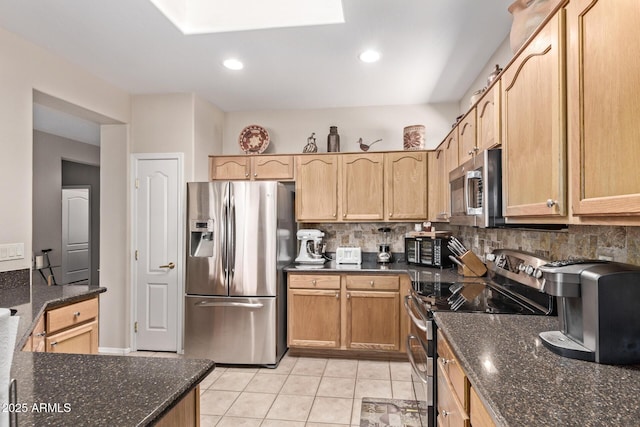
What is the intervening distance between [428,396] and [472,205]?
3.40 feet

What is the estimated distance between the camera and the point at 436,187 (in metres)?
3.61

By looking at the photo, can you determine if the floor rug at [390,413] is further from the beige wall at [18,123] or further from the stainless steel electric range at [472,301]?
the beige wall at [18,123]

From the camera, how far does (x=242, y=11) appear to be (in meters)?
2.43

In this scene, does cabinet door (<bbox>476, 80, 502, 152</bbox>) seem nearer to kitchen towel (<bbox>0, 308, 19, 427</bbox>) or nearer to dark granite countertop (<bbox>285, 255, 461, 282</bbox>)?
dark granite countertop (<bbox>285, 255, 461, 282</bbox>)

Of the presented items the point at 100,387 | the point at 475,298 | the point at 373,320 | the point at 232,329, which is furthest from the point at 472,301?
the point at 232,329

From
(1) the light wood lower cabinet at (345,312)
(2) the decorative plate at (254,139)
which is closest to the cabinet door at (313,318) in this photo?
(1) the light wood lower cabinet at (345,312)

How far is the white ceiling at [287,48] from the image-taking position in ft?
7.25

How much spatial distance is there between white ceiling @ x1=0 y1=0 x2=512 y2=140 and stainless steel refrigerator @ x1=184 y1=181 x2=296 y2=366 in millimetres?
982

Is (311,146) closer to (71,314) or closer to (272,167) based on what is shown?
(272,167)

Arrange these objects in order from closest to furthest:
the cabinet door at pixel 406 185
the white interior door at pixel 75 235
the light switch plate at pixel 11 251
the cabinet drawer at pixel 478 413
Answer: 1. the cabinet drawer at pixel 478 413
2. the light switch plate at pixel 11 251
3. the cabinet door at pixel 406 185
4. the white interior door at pixel 75 235

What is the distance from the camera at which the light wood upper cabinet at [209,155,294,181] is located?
3.89 meters

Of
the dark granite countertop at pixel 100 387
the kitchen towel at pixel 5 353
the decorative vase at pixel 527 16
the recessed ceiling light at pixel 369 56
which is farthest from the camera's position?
the recessed ceiling light at pixel 369 56

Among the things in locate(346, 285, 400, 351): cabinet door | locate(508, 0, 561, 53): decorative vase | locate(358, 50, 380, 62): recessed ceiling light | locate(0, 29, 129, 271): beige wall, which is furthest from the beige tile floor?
locate(358, 50, 380, 62): recessed ceiling light

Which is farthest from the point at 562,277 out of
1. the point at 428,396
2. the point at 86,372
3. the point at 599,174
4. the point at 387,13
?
the point at 387,13
